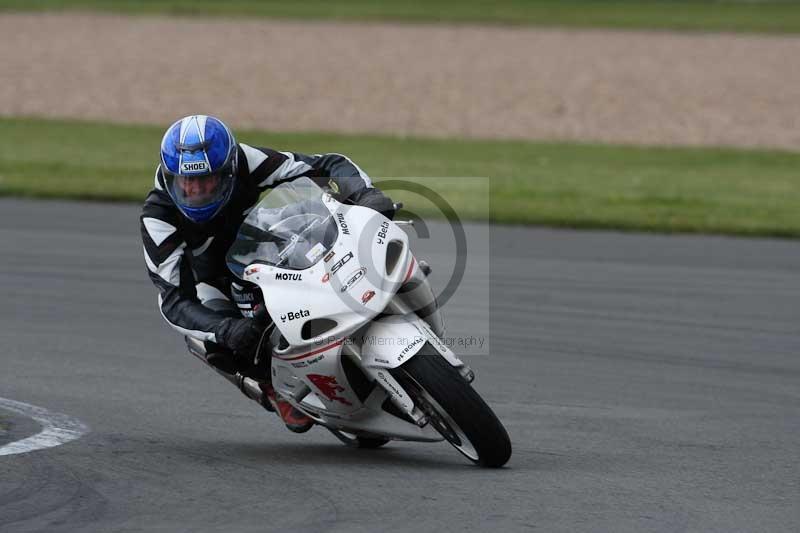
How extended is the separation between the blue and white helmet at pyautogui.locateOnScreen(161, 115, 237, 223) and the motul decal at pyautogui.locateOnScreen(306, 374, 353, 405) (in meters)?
0.87

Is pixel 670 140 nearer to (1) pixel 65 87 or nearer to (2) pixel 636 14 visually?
(1) pixel 65 87

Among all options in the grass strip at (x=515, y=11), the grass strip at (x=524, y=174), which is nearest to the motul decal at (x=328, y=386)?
the grass strip at (x=524, y=174)

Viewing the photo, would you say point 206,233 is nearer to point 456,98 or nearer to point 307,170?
point 307,170

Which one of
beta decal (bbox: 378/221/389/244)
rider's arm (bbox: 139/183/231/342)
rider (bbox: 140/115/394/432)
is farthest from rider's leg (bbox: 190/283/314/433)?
beta decal (bbox: 378/221/389/244)

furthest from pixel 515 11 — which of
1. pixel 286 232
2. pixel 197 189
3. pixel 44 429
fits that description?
pixel 286 232

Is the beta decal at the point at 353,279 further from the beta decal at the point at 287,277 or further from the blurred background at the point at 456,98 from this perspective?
the blurred background at the point at 456,98

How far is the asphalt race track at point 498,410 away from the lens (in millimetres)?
5262

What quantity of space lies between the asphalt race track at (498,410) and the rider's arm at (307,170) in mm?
1227

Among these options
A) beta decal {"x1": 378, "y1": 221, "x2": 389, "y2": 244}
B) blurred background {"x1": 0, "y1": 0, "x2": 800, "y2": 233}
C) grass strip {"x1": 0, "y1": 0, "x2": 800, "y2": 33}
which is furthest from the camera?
grass strip {"x1": 0, "y1": 0, "x2": 800, "y2": 33}

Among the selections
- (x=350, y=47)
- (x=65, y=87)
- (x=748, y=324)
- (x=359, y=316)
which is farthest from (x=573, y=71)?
→ (x=359, y=316)

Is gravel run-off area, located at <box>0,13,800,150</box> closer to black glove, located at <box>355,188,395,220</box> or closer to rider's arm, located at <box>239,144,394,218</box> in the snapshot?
rider's arm, located at <box>239,144,394,218</box>

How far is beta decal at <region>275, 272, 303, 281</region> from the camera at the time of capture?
227 inches

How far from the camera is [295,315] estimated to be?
5754 millimetres

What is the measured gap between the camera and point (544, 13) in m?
47.1
